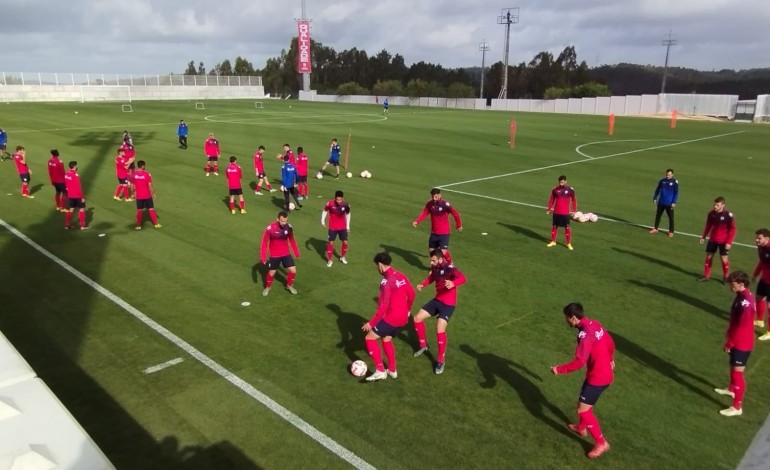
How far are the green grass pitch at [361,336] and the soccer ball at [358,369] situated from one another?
21cm

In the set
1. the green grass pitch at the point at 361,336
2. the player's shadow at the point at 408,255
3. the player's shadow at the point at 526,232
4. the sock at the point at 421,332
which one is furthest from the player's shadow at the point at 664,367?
the player's shadow at the point at 526,232

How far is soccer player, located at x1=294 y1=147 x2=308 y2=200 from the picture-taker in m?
20.7

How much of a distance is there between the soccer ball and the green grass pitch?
8.2 inches

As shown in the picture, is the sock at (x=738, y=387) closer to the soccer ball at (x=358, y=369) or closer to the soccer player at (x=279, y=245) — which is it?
the soccer ball at (x=358, y=369)

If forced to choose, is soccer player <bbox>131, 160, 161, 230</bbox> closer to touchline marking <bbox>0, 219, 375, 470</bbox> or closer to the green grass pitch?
the green grass pitch

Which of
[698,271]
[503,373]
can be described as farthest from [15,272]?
[698,271]

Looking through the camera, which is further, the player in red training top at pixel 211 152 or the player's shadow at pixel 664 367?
the player in red training top at pixel 211 152

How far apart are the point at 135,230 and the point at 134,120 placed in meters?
42.3

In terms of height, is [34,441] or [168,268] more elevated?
[34,441]

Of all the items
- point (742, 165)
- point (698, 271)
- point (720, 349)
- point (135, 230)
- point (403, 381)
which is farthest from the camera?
point (742, 165)

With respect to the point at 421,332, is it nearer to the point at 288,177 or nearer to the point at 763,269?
the point at 763,269

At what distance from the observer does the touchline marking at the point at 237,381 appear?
690 centimetres

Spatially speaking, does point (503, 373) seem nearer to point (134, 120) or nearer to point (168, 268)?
point (168, 268)

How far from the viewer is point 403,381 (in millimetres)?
8648
